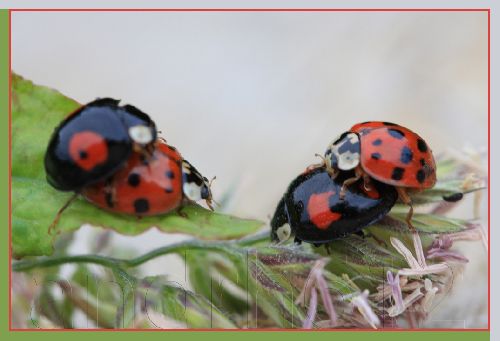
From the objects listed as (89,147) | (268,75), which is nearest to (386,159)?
(89,147)

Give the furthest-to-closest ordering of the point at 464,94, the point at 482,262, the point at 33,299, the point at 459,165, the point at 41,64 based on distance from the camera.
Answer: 1. the point at 464,94
2. the point at 41,64
3. the point at 482,262
4. the point at 459,165
5. the point at 33,299

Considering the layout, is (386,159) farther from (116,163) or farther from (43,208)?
(43,208)

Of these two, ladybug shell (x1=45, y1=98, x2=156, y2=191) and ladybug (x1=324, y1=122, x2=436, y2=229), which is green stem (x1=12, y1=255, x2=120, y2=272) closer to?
ladybug shell (x1=45, y1=98, x2=156, y2=191)

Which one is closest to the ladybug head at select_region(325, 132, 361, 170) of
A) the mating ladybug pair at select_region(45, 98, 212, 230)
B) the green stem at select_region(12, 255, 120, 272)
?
the mating ladybug pair at select_region(45, 98, 212, 230)

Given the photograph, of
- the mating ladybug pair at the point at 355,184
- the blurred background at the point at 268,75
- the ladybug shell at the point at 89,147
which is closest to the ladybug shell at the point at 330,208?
the mating ladybug pair at the point at 355,184

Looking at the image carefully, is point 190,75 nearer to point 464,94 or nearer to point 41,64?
point 41,64

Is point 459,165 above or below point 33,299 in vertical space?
above

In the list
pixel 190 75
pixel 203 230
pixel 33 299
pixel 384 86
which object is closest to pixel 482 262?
pixel 203 230
